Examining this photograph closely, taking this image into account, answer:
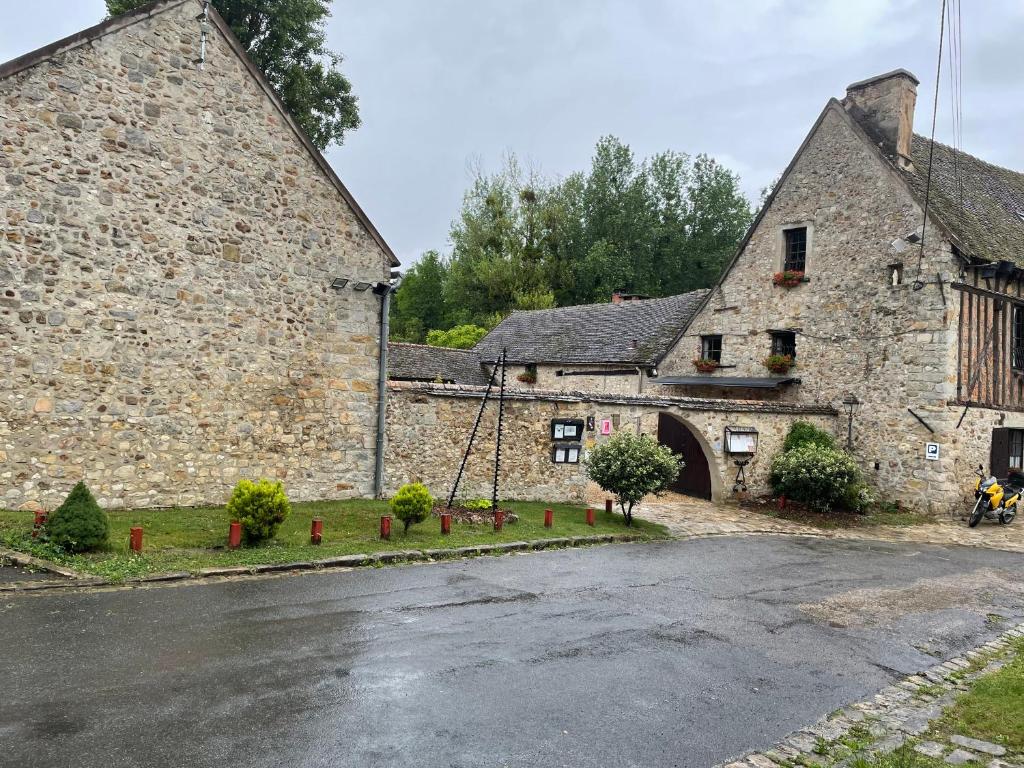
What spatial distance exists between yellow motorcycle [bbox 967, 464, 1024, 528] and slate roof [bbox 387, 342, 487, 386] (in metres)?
17.8

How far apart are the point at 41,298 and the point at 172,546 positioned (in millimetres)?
4453

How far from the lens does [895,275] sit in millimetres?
18766

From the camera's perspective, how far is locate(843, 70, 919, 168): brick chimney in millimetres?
19938

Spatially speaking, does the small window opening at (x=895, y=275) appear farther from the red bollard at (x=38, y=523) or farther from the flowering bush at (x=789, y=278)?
the red bollard at (x=38, y=523)

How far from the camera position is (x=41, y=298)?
11117mm

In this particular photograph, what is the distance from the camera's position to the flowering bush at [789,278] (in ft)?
69.3

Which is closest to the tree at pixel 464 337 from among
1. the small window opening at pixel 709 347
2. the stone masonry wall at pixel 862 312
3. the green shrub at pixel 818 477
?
the small window opening at pixel 709 347

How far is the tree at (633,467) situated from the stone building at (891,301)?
25.7 feet

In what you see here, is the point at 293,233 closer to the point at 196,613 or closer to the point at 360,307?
the point at 360,307

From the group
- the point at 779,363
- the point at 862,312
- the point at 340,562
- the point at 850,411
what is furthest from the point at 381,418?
the point at 862,312

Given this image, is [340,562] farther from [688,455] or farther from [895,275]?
[895,275]

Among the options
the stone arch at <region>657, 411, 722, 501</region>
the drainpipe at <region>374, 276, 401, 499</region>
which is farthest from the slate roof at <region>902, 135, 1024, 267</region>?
the drainpipe at <region>374, 276, 401, 499</region>

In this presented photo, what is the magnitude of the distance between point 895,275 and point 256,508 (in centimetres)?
1647

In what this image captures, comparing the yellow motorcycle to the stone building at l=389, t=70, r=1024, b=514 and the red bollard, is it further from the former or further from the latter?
the red bollard
